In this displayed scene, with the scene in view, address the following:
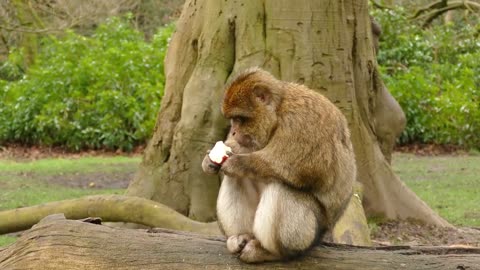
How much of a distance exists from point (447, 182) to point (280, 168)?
8791 mm

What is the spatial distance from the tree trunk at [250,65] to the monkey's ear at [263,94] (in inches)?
128

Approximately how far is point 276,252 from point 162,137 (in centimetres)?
435

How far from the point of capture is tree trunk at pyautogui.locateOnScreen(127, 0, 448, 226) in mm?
8125

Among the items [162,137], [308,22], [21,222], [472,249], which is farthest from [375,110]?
[472,249]

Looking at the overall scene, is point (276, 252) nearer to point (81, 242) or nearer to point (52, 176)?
point (81, 242)

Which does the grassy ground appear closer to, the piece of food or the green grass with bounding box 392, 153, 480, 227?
the green grass with bounding box 392, 153, 480, 227

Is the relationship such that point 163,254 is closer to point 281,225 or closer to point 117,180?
point 281,225

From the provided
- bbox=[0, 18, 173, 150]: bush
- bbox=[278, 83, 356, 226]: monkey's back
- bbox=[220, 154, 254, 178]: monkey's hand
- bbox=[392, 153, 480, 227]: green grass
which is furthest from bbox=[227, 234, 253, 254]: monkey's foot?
bbox=[0, 18, 173, 150]: bush

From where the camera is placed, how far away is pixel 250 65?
8.17 metres

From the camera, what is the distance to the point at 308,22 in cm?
812

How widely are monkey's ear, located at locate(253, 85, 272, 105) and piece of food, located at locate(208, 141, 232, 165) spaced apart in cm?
35

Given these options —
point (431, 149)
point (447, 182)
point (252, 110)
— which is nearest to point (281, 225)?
point (252, 110)

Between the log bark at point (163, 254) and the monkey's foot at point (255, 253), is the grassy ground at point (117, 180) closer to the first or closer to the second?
the log bark at point (163, 254)

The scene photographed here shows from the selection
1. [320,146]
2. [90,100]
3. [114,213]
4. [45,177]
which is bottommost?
[45,177]
